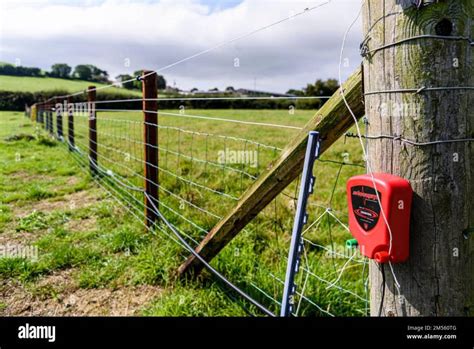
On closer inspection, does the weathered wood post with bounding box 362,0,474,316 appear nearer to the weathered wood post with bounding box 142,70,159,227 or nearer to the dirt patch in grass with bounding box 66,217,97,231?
the weathered wood post with bounding box 142,70,159,227

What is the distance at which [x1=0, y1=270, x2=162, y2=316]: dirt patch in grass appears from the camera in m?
2.54

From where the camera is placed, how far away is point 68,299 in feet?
8.83

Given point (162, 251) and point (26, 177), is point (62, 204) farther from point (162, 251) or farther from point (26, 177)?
point (162, 251)

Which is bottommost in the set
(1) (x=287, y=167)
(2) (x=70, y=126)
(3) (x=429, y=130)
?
(1) (x=287, y=167)

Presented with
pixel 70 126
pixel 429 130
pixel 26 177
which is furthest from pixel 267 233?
pixel 70 126

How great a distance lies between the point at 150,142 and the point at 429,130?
272 cm

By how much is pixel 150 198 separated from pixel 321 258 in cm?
164

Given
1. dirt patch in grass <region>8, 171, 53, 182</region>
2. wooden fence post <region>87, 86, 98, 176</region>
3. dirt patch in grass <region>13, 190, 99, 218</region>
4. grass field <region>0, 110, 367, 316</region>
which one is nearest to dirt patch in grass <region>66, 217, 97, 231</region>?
grass field <region>0, 110, 367, 316</region>

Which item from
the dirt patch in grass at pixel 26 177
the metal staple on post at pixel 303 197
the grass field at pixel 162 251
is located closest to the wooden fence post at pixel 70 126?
the dirt patch in grass at pixel 26 177

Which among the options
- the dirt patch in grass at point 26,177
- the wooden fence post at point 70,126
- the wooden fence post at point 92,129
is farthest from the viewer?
the wooden fence post at point 70,126

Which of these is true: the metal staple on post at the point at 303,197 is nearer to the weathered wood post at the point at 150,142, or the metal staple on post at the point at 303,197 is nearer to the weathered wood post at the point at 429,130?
the weathered wood post at the point at 429,130

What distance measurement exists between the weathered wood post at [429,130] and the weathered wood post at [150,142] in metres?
2.43

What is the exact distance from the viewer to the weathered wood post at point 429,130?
121 cm
